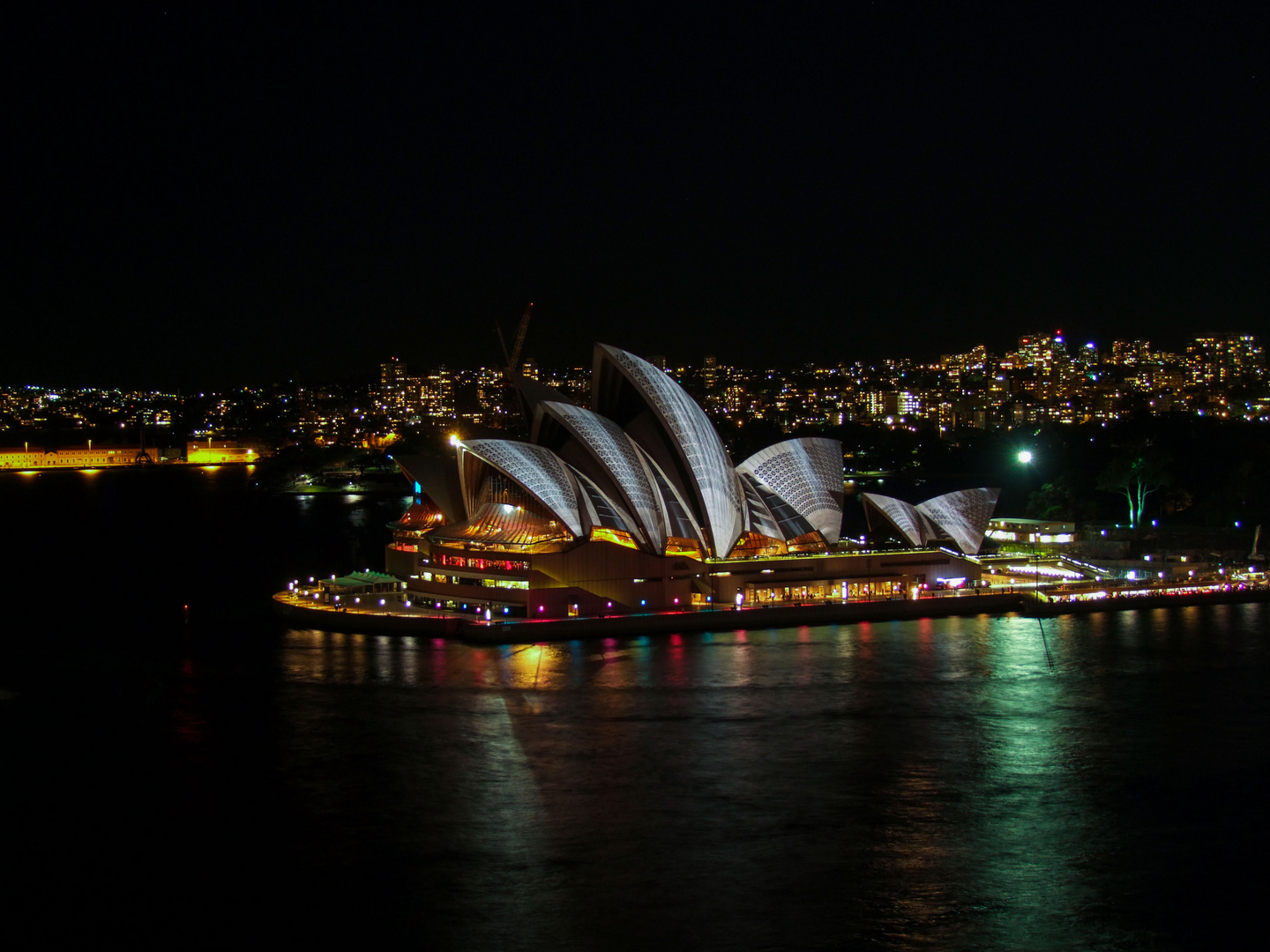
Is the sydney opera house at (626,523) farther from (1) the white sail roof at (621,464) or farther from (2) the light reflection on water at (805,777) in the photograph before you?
(2) the light reflection on water at (805,777)

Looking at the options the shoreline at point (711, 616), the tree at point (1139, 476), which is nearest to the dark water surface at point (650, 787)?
the shoreline at point (711, 616)

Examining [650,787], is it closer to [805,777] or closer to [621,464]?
[805,777]

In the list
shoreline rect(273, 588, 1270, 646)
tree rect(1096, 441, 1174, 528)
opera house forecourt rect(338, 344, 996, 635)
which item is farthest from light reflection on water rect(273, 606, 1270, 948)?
tree rect(1096, 441, 1174, 528)

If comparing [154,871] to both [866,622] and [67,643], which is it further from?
[866,622]

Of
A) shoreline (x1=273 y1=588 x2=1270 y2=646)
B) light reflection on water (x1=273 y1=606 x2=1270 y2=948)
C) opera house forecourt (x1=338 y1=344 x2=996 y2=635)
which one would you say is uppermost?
opera house forecourt (x1=338 y1=344 x2=996 y2=635)

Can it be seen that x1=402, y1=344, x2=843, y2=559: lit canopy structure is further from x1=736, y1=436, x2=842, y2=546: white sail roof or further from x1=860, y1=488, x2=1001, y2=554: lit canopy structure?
x1=860, y1=488, x2=1001, y2=554: lit canopy structure
